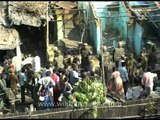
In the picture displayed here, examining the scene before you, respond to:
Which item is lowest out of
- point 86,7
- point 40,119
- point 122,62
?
point 40,119

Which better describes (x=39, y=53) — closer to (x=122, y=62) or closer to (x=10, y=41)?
(x=10, y=41)

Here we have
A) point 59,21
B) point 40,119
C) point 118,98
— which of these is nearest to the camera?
point 40,119

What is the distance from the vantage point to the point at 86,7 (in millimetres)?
24703

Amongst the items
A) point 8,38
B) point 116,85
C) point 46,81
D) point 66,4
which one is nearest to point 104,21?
point 66,4

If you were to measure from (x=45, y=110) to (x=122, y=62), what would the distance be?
4130mm

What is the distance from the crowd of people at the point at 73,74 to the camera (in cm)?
1814

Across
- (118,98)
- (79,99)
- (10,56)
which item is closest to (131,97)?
(118,98)

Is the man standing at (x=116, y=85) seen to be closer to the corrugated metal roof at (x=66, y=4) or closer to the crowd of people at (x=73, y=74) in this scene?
the crowd of people at (x=73, y=74)

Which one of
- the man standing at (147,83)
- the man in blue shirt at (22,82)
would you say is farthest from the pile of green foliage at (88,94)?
the man in blue shirt at (22,82)

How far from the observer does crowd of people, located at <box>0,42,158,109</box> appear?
59.5 feet

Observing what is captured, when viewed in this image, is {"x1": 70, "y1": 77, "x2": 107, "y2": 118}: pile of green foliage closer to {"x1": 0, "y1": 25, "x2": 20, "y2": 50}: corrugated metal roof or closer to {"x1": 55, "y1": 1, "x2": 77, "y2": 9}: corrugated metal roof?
{"x1": 0, "y1": 25, "x2": 20, "y2": 50}: corrugated metal roof

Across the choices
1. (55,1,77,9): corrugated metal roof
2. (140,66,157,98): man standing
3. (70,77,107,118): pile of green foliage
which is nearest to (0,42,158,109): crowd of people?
(140,66,157,98): man standing

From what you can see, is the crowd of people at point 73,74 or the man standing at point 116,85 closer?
the crowd of people at point 73,74

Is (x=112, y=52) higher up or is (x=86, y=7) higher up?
(x=86, y=7)
